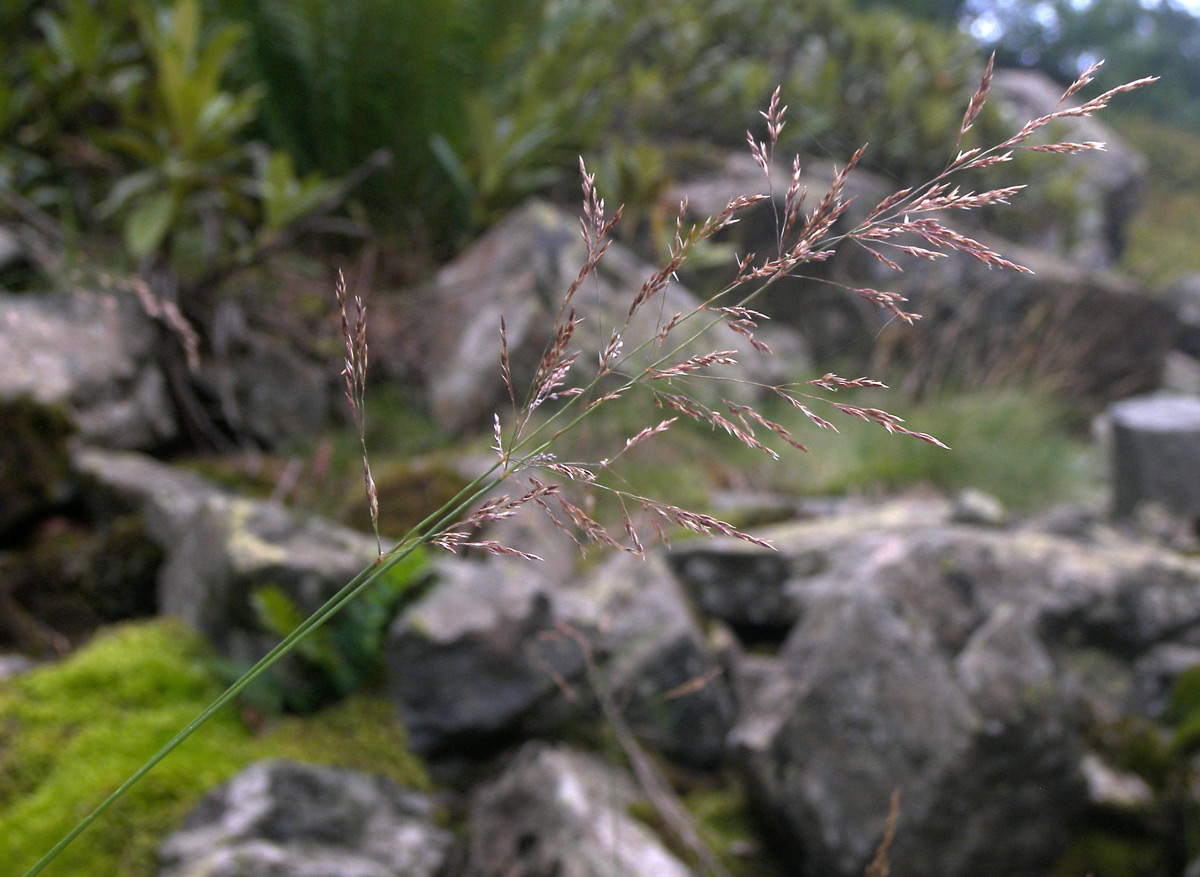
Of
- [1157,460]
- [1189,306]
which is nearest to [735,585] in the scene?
[1157,460]

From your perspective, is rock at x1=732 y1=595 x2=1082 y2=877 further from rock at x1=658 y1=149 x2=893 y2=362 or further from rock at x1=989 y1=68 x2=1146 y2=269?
rock at x1=989 y1=68 x2=1146 y2=269

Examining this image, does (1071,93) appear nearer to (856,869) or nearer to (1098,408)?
(856,869)

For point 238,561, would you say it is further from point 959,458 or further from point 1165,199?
point 1165,199

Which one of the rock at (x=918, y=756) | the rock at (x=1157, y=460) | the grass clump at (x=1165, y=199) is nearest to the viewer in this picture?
the rock at (x=918, y=756)

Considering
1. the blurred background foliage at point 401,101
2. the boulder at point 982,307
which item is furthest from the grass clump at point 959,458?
the blurred background foliage at point 401,101

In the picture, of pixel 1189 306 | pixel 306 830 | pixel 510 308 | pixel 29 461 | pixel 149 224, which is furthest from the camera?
pixel 1189 306

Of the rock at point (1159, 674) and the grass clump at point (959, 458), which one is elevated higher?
the rock at point (1159, 674)

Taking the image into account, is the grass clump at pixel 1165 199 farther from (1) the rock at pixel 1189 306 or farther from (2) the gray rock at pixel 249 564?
(2) the gray rock at pixel 249 564
